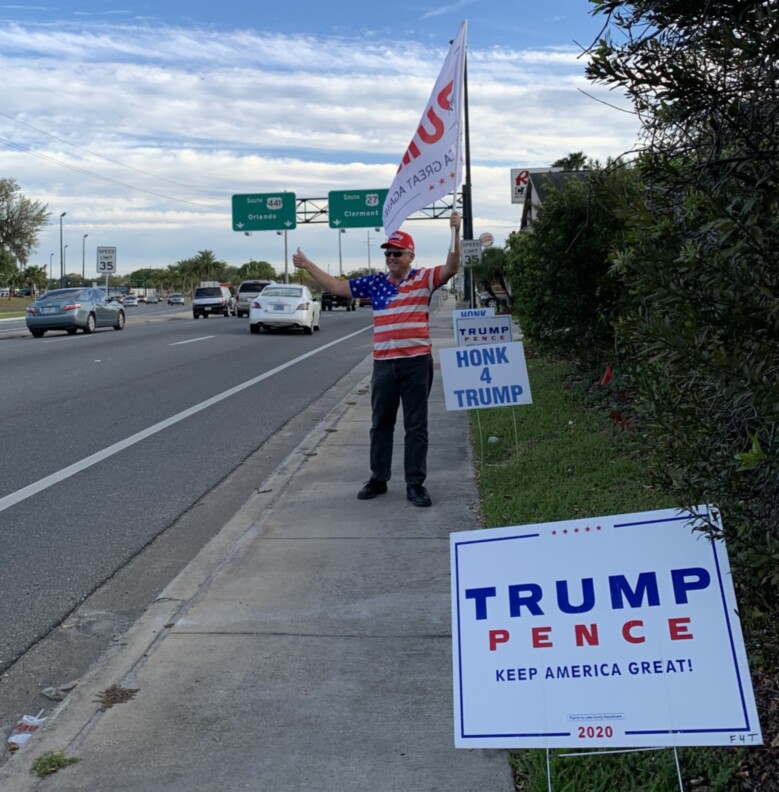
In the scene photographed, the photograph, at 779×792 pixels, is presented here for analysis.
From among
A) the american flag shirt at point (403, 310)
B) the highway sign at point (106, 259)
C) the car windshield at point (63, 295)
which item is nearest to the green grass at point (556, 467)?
the american flag shirt at point (403, 310)

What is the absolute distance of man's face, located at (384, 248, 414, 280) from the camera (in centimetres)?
673

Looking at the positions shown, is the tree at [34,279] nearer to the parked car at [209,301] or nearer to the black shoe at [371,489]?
the parked car at [209,301]

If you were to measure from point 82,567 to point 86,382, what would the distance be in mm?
9624

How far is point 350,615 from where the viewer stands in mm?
4762

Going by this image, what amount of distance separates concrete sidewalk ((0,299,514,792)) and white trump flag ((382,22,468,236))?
9.09 ft

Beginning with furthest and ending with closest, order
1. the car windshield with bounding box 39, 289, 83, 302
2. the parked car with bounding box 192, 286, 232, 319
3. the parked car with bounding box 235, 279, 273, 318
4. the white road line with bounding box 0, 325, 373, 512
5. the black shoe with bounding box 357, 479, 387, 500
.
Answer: the parked car with bounding box 192, 286, 232, 319 → the parked car with bounding box 235, 279, 273, 318 → the car windshield with bounding box 39, 289, 83, 302 → the white road line with bounding box 0, 325, 373, 512 → the black shoe with bounding box 357, 479, 387, 500

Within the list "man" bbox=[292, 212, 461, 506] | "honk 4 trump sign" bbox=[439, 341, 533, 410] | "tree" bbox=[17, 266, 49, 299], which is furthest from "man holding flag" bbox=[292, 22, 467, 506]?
"tree" bbox=[17, 266, 49, 299]

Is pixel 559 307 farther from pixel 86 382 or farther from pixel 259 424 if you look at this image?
pixel 86 382

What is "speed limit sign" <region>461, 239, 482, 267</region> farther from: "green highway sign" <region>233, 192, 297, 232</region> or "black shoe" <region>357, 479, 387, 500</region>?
"green highway sign" <region>233, 192, 297, 232</region>

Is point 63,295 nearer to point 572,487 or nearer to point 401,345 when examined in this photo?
point 401,345

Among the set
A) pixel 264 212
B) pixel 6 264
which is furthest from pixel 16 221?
pixel 264 212

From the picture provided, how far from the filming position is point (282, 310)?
2783cm

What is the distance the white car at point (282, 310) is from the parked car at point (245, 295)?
529 inches

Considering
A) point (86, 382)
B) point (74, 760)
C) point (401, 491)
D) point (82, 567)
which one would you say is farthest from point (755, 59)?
point (86, 382)
